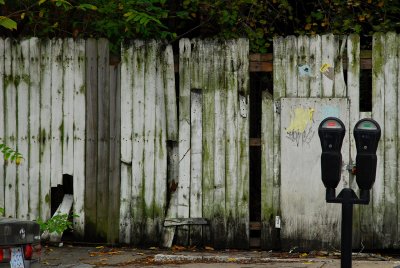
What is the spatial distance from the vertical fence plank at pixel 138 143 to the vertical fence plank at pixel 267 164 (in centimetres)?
148

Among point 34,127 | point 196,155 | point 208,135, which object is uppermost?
point 34,127

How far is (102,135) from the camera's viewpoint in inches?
454

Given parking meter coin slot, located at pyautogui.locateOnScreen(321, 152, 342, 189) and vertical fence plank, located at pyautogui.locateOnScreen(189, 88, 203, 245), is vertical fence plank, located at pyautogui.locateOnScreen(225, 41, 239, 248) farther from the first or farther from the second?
parking meter coin slot, located at pyautogui.locateOnScreen(321, 152, 342, 189)

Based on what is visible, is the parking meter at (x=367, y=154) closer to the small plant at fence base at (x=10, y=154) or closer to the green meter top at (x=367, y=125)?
the green meter top at (x=367, y=125)

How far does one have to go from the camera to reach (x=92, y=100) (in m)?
11.5

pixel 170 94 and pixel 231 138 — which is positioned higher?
pixel 170 94

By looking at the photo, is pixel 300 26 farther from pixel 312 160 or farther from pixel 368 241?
pixel 368 241

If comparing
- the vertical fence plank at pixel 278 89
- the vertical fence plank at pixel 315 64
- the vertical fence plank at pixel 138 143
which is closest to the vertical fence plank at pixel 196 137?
the vertical fence plank at pixel 138 143

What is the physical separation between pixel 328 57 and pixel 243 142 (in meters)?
1.43

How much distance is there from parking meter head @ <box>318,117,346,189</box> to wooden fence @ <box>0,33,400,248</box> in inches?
134

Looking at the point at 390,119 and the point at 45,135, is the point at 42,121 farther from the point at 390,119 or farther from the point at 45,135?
the point at 390,119

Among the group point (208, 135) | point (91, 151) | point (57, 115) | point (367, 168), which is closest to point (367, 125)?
point (367, 168)

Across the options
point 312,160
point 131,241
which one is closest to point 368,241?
point 312,160

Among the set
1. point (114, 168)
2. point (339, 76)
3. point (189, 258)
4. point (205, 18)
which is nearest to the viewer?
point (189, 258)
